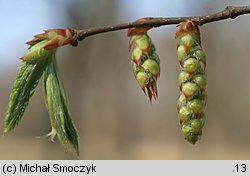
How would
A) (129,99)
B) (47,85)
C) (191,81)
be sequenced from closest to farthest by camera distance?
(191,81) → (47,85) → (129,99)

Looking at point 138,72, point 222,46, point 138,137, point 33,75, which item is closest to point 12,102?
point 33,75

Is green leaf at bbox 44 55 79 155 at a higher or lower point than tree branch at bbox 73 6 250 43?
lower

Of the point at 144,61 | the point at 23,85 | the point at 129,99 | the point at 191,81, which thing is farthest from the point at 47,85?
the point at 129,99

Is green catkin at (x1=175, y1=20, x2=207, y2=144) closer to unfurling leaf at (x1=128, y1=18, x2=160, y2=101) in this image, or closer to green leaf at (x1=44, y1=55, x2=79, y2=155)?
unfurling leaf at (x1=128, y1=18, x2=160, y2=101)

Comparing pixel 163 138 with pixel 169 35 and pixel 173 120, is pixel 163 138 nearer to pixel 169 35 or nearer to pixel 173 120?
pixel 173 120

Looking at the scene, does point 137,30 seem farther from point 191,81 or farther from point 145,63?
point 191,81

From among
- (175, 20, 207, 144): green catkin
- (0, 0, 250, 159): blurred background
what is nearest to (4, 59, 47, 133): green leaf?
(175, 20, 207, 144): green catkin
